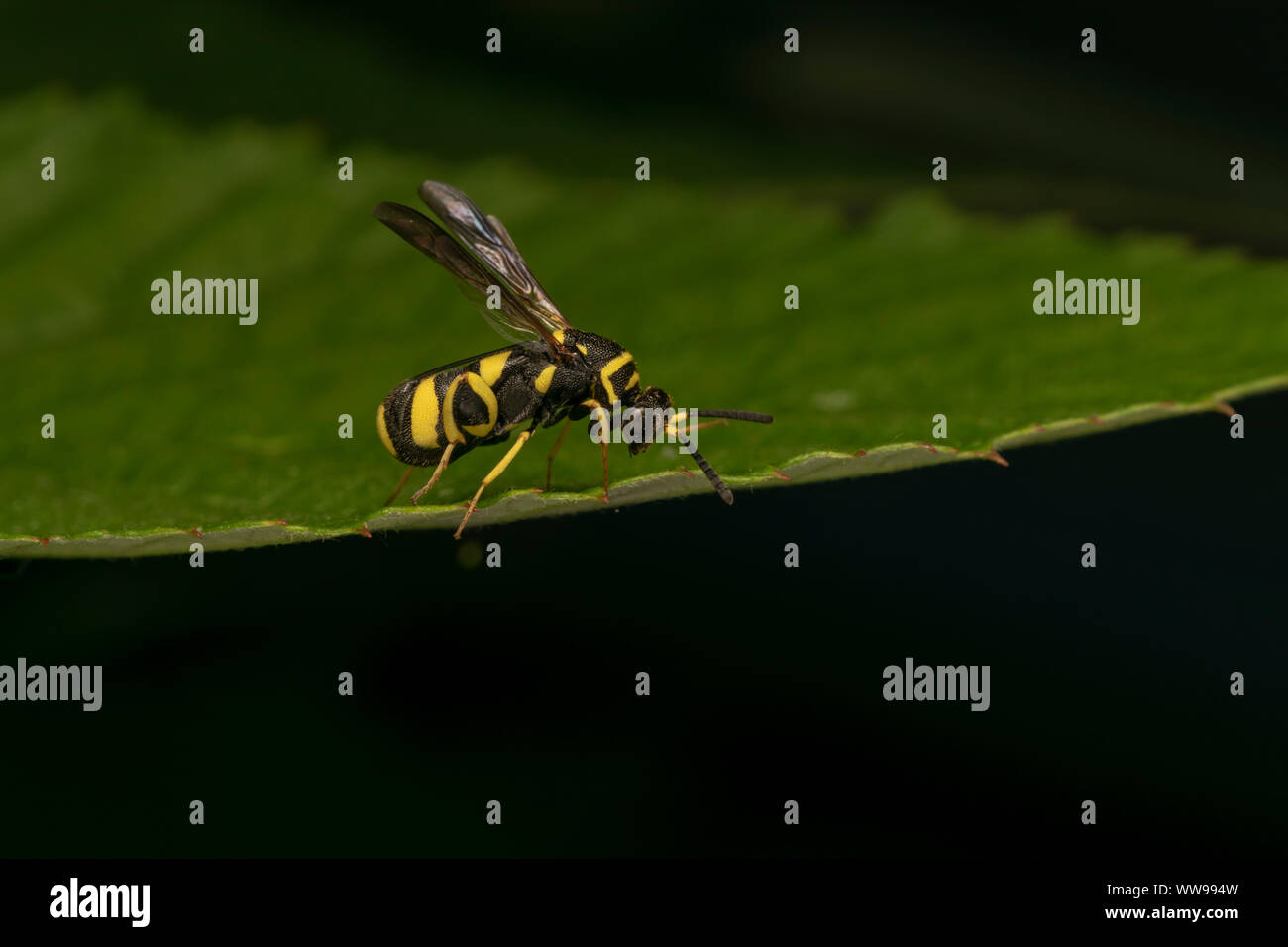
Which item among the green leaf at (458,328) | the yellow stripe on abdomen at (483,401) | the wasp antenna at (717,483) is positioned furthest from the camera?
the yellow stripe on abdomen at (483,401)

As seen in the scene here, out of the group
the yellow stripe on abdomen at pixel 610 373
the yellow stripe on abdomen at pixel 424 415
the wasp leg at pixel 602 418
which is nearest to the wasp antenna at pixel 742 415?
the wasp leg at pixel 602 418

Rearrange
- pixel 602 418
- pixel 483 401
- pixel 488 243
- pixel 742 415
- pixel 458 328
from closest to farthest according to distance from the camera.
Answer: pixel 742 415 < pixel 602 418 < pixel 483 401 < pixel 488 243 < pixel 458 328

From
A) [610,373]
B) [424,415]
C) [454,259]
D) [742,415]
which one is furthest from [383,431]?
[742,415]

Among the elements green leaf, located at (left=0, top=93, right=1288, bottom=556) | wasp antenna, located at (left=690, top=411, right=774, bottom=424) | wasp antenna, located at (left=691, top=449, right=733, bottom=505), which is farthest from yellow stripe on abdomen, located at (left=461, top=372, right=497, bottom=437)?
wasp antenna, located at (left=691, top=449, right=733, bottom=505)

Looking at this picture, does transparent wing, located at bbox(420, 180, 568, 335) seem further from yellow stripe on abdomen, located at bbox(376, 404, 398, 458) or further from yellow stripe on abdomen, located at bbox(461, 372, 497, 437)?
yellow stripe on abdomen, located at bbox(376, 404, 398, 458)

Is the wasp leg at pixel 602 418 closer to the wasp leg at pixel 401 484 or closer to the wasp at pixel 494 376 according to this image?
the wasp at pixel 494 376

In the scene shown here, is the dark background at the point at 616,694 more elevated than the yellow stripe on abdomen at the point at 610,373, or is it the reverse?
the yellow stripe on abdomen at the point at 610,373

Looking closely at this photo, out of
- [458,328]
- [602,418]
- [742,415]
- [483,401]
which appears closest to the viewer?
[742,415]

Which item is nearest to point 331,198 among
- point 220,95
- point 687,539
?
point 220,95

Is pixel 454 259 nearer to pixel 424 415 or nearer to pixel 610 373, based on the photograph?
pixel 424 415
